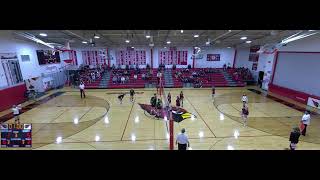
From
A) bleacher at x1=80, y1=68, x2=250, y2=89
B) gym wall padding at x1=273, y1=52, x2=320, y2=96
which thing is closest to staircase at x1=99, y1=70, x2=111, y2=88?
bleacher at x1=80, y1=68, x2=250, y2=89

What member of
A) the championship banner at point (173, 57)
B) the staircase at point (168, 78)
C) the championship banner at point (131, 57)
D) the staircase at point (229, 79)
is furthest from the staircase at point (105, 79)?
the staircase at point (229, 79)

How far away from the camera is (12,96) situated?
1677 cm

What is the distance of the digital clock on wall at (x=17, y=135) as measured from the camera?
24.5 feet

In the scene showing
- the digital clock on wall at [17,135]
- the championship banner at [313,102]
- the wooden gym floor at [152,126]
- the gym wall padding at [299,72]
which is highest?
the gym wall padding at [299,72]

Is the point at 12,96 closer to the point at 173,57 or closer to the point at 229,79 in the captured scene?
the point at 173,57

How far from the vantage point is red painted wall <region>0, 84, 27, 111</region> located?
15.6 m

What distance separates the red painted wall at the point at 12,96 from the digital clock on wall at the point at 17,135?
1035cm

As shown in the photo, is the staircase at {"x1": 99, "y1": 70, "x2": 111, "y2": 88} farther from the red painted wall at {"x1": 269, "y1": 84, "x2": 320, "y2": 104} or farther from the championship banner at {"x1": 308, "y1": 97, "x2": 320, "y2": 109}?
the championship banner at {"x1": 308, "y1": 97, "x2": 320, "y2": 109}

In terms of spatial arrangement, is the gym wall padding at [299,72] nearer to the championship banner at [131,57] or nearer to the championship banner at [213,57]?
the championship banner at [213,57]

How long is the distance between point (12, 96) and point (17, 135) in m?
11.8

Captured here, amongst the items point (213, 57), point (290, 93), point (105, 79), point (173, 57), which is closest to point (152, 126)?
point (290, 93)
